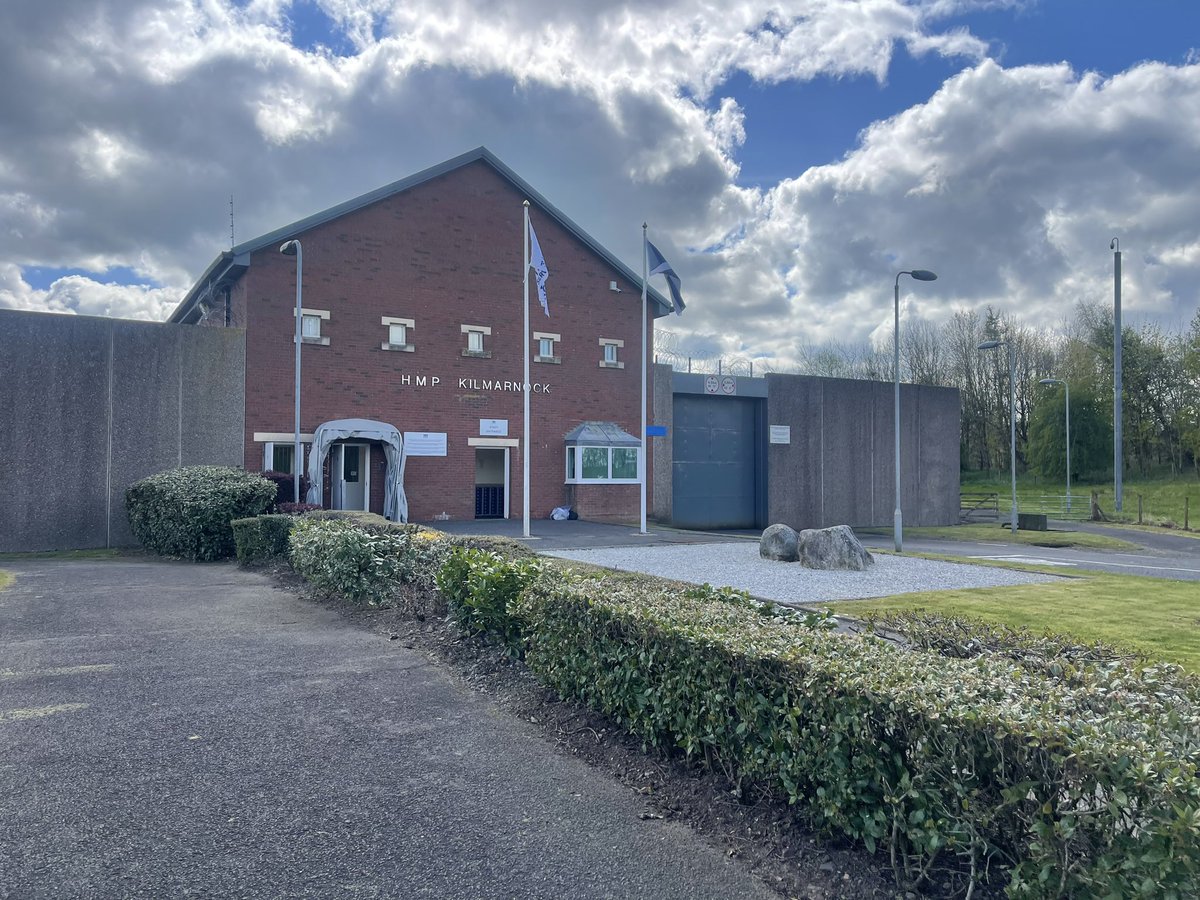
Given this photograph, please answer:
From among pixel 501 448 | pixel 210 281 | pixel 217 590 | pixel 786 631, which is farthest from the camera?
pixel 501 448

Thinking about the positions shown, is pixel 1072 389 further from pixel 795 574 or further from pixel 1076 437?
pixel 795 574

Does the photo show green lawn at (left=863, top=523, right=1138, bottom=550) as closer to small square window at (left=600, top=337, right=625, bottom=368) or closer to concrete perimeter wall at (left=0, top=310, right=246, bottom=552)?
small square window at (left=600, top=337, right=625, bottom=368)

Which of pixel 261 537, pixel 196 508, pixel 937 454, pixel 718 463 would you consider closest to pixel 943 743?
pixel 261 537

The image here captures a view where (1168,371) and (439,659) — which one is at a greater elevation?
(1168,371)

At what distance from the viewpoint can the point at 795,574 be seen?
45.0 feet

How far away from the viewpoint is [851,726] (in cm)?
356

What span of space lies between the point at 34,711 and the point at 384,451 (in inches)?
728

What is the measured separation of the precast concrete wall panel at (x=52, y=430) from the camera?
60.7 ft

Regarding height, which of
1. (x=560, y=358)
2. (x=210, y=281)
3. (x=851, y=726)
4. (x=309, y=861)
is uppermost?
(x=210, y=281)

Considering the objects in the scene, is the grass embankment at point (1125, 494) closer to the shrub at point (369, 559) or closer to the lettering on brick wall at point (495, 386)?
the lettering on brick wall at point (495, 386)

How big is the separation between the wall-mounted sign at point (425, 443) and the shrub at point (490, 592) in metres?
16.5

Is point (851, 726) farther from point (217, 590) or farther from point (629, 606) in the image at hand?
point (217, 590)

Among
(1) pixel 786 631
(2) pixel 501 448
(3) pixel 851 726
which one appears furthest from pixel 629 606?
(2) pixel 501 448

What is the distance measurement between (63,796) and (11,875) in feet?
2.82
